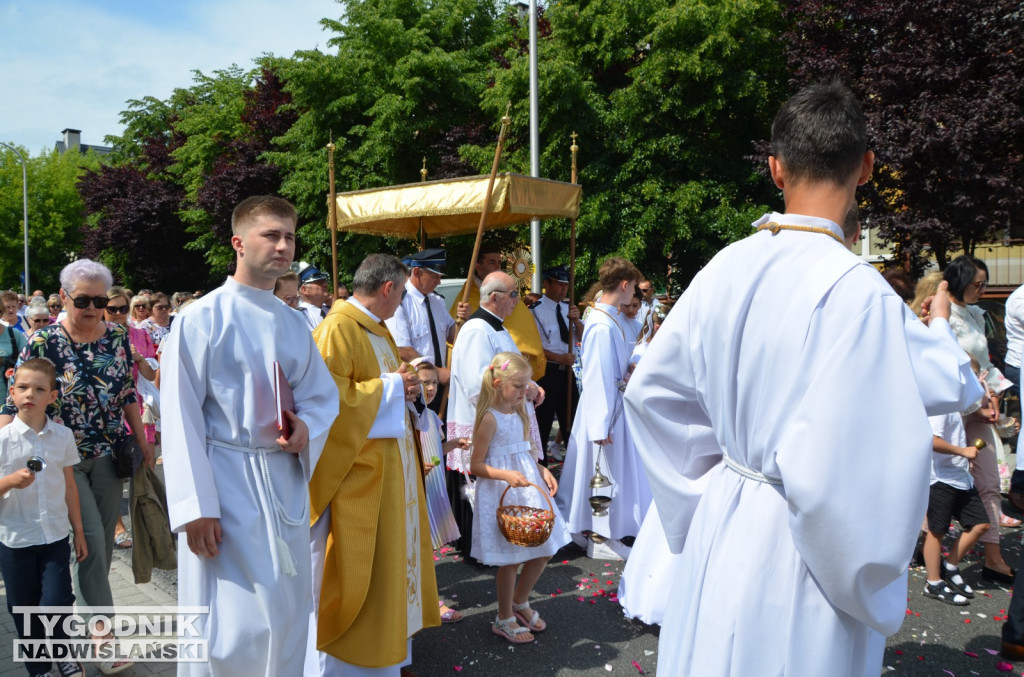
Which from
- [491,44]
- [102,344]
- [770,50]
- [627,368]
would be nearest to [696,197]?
[770,50]

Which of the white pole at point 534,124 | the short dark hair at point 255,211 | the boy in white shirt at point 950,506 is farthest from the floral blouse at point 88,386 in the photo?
the white pole at point 534,124

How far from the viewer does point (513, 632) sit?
174 inches

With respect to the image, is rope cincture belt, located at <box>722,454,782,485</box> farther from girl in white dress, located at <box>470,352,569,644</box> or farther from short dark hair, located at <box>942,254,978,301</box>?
short dark hair, located at <box>942,254,978,301</box>

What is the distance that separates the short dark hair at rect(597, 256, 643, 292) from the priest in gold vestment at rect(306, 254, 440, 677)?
252cm

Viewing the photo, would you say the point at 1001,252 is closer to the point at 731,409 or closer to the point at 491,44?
the point at 491,44

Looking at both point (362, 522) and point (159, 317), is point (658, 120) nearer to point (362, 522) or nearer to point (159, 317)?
point (159, 317)

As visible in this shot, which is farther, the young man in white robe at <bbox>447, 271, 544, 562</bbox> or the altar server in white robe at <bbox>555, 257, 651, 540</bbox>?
the altar server in white robe at <bbox>555, 257, 651, 540</bbox>

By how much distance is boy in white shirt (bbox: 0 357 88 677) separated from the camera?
3682 millimetres

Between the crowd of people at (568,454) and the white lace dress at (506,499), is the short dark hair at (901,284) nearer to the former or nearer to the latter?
the crowd of people at (568,454)

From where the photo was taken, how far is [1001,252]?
22625 mm

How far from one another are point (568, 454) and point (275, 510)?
351 cm

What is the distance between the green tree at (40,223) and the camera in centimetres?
4488

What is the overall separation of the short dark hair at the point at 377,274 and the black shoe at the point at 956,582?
3954 mm

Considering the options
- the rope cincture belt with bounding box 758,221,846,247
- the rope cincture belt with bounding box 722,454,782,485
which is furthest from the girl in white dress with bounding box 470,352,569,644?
the rope cincture belt with bounding box 758,221,846,247
